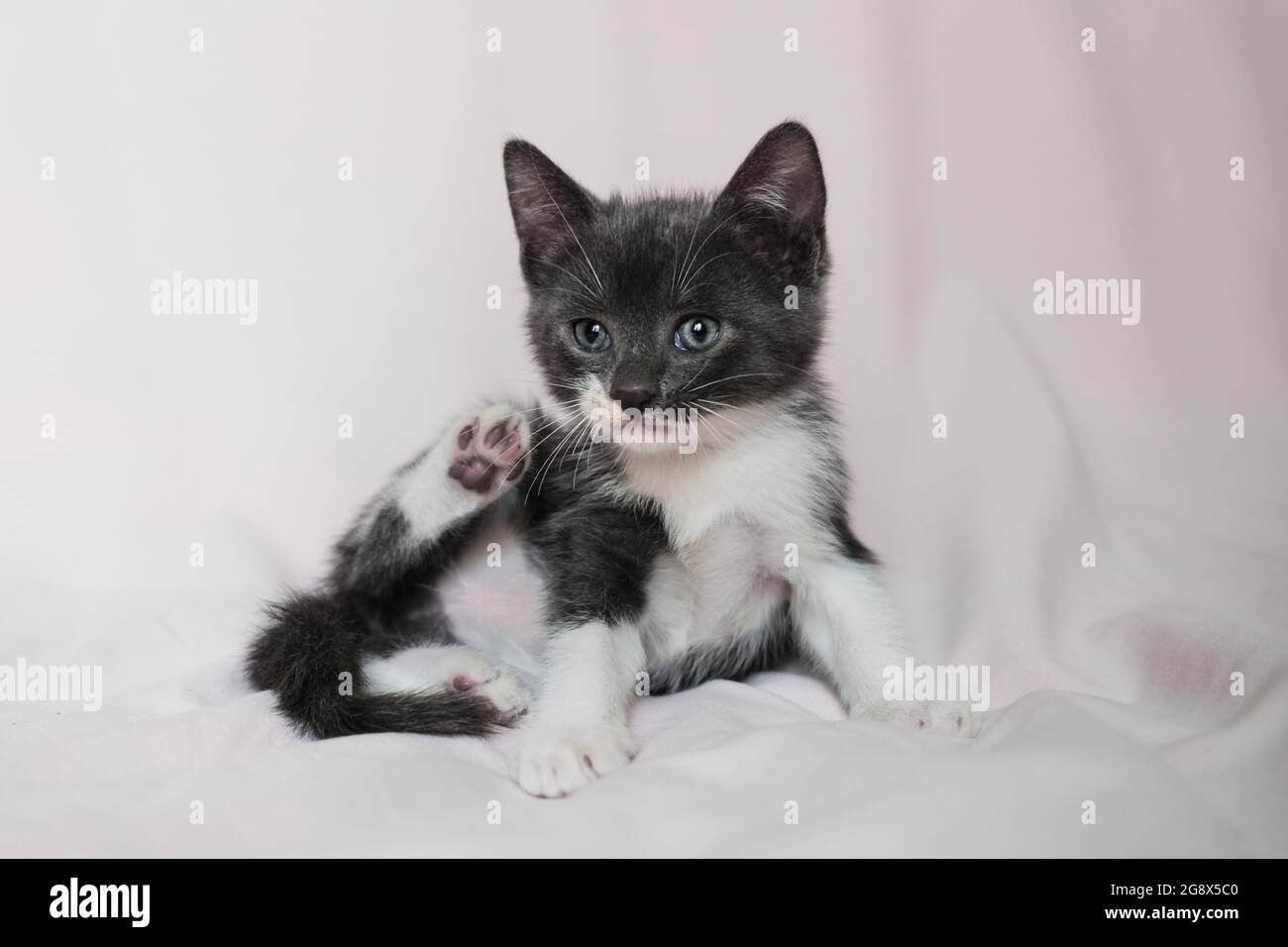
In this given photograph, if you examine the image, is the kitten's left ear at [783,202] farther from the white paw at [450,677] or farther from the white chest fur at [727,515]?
the white paw at [450,677]

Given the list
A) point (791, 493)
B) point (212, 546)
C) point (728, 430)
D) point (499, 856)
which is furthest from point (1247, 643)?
point (212, 546)

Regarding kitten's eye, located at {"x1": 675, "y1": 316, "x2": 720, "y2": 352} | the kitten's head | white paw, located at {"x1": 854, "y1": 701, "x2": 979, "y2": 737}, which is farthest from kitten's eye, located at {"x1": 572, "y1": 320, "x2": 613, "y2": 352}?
white paw, located at {"x1": 854, "y1": 701, "x2": 979, "y2": 737}

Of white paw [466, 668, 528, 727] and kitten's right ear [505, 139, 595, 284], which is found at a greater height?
kitten's right ear [505, 139, 595, 284]

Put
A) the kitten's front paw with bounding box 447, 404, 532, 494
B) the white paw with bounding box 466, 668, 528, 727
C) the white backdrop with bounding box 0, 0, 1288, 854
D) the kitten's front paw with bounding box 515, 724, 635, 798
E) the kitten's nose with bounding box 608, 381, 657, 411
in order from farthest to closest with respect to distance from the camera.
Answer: the white backdrop with bounding box 0, 0, 1288, 854 < the kitten's front paw with bounding box 447, 404, 532, 494 < the white paw with bounding box 466, 668, 528, 727 < the kitten's nose with bounding box 608, 381, 657, 411 < the kitten's front paw with bounding box 515, 724, 635, 798

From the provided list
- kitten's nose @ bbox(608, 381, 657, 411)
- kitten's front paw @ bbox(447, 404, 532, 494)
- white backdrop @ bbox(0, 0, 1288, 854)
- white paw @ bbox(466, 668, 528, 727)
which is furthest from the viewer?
white backdrop @ bbox(0, 0, 1288, 854)

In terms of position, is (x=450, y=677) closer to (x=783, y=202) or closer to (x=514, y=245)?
(x=783, y=202)

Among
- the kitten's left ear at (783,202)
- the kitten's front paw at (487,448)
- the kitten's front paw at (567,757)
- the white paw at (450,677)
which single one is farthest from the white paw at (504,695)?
the kitten's left ear at (783,202)

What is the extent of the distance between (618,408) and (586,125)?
1.37m

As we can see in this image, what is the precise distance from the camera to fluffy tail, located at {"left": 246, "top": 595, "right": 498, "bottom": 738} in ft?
7.16

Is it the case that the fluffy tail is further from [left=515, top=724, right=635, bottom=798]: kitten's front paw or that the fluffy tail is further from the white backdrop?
the white backdrop

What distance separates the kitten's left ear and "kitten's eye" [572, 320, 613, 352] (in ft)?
1.05

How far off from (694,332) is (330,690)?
3.10ft

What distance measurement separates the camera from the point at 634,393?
2084 millimetres

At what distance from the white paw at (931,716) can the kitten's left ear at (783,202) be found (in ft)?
2.72
